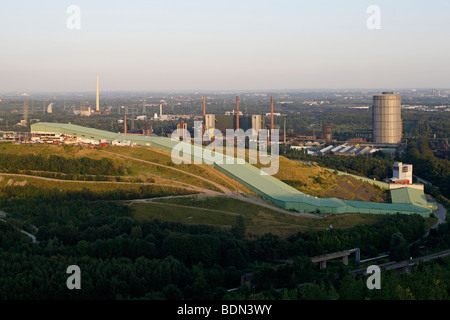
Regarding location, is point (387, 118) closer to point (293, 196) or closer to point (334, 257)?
point (293, 196)

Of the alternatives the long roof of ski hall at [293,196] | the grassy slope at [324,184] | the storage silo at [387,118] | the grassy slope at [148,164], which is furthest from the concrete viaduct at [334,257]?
the storage silo at [387,118]

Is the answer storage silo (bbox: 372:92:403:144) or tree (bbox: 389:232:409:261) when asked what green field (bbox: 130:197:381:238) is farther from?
storage silo (bbox: 372:92:403:144)

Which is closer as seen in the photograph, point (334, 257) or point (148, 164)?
point (334, 257)

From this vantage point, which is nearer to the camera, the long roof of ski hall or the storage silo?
the long roof of ski hall

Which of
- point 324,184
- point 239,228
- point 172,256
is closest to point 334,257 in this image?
point 239,228

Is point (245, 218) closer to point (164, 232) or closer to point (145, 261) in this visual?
point (164, 232)

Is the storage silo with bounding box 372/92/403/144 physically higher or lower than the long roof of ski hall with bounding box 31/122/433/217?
higher

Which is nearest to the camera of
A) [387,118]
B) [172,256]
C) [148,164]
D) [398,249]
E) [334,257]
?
[172,256]

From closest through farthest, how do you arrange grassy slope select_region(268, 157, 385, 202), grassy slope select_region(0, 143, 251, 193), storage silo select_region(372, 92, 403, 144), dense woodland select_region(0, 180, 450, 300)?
dense woodland select_region(0, 180, 450, 300) → grassy slope select_region(0, 143, 251, 193) → grassy slope select_region(268, 157, 385, 202) → storage silo select_region(372, 92, 403, 144)

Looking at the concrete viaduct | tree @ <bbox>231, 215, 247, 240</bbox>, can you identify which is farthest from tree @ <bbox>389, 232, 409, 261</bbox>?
tree @ <bbox>231, 215, 247, 240</bbox>
